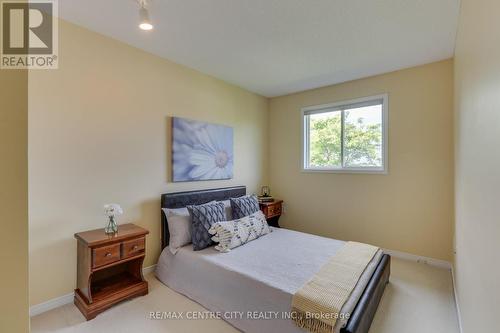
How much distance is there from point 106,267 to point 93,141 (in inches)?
49.8

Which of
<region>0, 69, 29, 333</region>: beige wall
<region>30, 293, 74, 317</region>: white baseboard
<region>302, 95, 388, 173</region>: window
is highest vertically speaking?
<region>302, 95, 388, 173</region>: window

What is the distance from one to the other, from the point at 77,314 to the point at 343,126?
4127mm

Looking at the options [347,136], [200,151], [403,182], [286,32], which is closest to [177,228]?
[200,151]

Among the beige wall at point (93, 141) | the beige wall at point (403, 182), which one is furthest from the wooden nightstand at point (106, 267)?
the beige wall at point (403, 182)

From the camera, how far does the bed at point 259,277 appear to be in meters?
1.74

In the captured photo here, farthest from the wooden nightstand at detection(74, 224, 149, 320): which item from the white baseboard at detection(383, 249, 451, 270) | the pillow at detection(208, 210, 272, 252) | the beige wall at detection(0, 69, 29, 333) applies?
the white baseboard at detection(383, 249, 451, 270)

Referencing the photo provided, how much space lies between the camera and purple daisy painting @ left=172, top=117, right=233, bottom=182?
3.07m

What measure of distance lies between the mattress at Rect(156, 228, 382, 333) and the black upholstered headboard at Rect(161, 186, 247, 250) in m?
0.26

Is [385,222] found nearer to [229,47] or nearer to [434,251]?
[434,251]

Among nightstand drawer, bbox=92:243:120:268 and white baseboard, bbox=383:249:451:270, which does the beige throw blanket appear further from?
nightstand drawer, bbox=92:243:120:268

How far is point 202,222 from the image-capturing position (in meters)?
2.66

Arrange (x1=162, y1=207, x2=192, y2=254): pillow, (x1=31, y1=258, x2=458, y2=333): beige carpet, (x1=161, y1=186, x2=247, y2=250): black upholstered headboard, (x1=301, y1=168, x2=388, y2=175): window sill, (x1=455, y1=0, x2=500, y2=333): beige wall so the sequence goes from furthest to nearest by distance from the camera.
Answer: (x1=301, y1=168, x2=388, y2=175): window sill < (x1=161, y1=186, x2=247, y2=250): black upholstered headboard < (x1=162, y1=207, x2=192, y2=254): pillow < (x1=31, y1=258, x2=458, y2=333): beige carpet < (x1=455, y1=0, x2=500, y2=333): beige wall

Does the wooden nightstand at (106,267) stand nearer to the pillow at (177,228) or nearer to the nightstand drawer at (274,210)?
the pillow at (177,228)

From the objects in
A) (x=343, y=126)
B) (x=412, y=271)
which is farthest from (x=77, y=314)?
(x=343, y=126)
